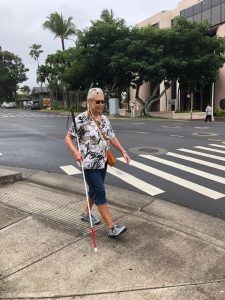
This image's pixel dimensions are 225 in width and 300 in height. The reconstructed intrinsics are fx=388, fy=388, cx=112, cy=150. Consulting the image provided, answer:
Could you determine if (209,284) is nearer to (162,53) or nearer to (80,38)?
(162,53)

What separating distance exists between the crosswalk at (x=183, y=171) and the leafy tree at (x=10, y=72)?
3378 inches

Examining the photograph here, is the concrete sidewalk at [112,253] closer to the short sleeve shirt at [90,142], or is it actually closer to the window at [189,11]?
the short sleeve shirt at [90,142]

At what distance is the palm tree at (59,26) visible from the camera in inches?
2093

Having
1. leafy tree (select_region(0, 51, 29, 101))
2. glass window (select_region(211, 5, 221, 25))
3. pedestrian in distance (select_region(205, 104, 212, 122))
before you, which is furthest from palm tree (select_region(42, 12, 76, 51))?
leafy tree (select_region(0, 51, 29, 101))

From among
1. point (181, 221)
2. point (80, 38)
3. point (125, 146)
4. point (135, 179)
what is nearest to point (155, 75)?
point (80, 38)

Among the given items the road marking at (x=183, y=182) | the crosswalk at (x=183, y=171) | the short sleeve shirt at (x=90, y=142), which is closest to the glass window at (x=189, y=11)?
the crosswalk at (x=183, y=171)

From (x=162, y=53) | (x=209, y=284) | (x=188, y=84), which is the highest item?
(x=162, y=53)

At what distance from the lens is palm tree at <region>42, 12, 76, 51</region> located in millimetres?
53156

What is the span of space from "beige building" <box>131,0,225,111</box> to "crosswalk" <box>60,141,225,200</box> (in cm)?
2929

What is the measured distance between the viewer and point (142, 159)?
10742mm

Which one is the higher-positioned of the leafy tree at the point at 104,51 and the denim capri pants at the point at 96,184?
the leafy tree at the point at 104,51

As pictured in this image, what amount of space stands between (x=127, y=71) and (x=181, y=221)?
33.6m

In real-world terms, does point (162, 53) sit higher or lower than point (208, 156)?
higher

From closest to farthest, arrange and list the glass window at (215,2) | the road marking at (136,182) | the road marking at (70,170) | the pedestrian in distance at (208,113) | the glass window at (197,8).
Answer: the road marking at (136,182)
the road marking at (70,170)
the pedestrian in distance at (208,113)
the glass window at (215,2)
the glass window at (197,8)
